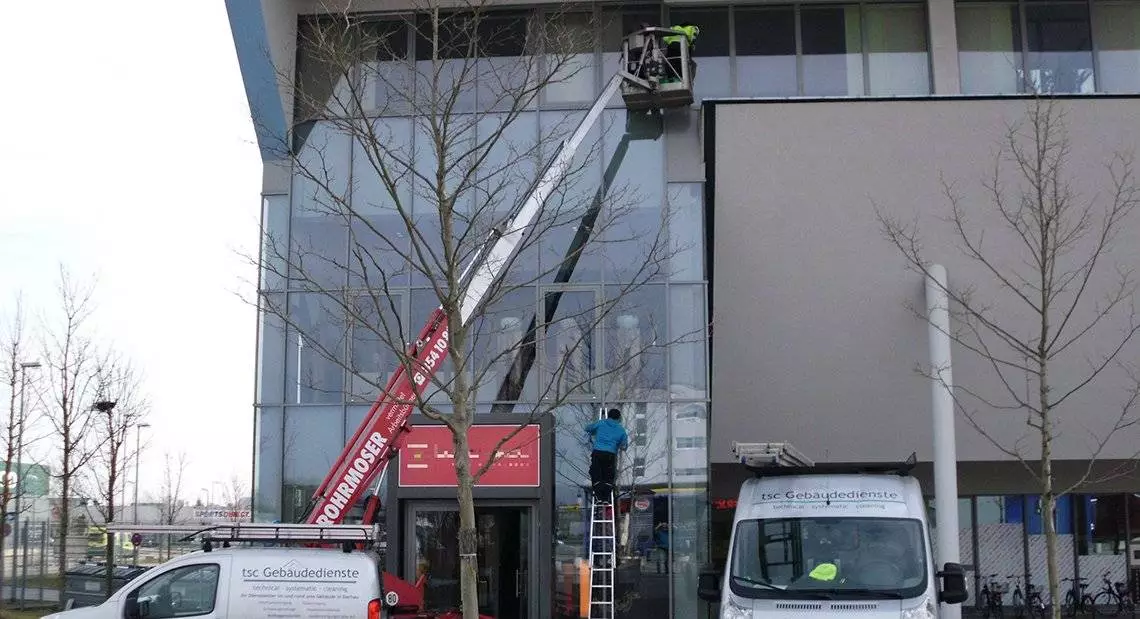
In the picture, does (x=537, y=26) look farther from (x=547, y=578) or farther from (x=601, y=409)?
(x=547, y=578)

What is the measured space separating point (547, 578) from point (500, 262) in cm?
431

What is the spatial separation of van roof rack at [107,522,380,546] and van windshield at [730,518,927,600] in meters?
3.66

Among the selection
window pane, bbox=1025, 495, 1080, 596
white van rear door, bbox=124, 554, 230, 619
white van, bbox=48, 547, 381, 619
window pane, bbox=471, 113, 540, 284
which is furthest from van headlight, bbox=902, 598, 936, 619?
window pane, bbox=1025, 495, 1080, 596

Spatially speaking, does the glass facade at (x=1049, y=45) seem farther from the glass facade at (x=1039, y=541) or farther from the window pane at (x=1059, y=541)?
the window pane at (x=1059, y=541)

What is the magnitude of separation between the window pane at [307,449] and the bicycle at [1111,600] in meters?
14.7

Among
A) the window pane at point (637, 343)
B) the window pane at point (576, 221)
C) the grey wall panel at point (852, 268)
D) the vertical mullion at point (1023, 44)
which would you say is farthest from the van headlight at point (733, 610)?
the vertical mullion at point (1023, 44)

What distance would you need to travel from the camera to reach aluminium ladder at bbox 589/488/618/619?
1480 cm

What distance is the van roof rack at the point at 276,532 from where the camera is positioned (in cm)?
1223

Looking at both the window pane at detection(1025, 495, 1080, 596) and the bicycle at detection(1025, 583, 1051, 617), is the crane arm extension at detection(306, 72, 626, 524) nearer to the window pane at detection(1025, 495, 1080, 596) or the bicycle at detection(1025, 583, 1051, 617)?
the bicycle at detection(1025, 583, 1051, 617)

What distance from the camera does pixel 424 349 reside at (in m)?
13.8

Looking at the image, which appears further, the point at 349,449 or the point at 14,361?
the point at 14,361

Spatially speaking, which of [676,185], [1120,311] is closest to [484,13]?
[676,185]

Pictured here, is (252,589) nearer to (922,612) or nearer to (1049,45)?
(922,612)

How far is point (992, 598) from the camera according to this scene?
76.0 feet
